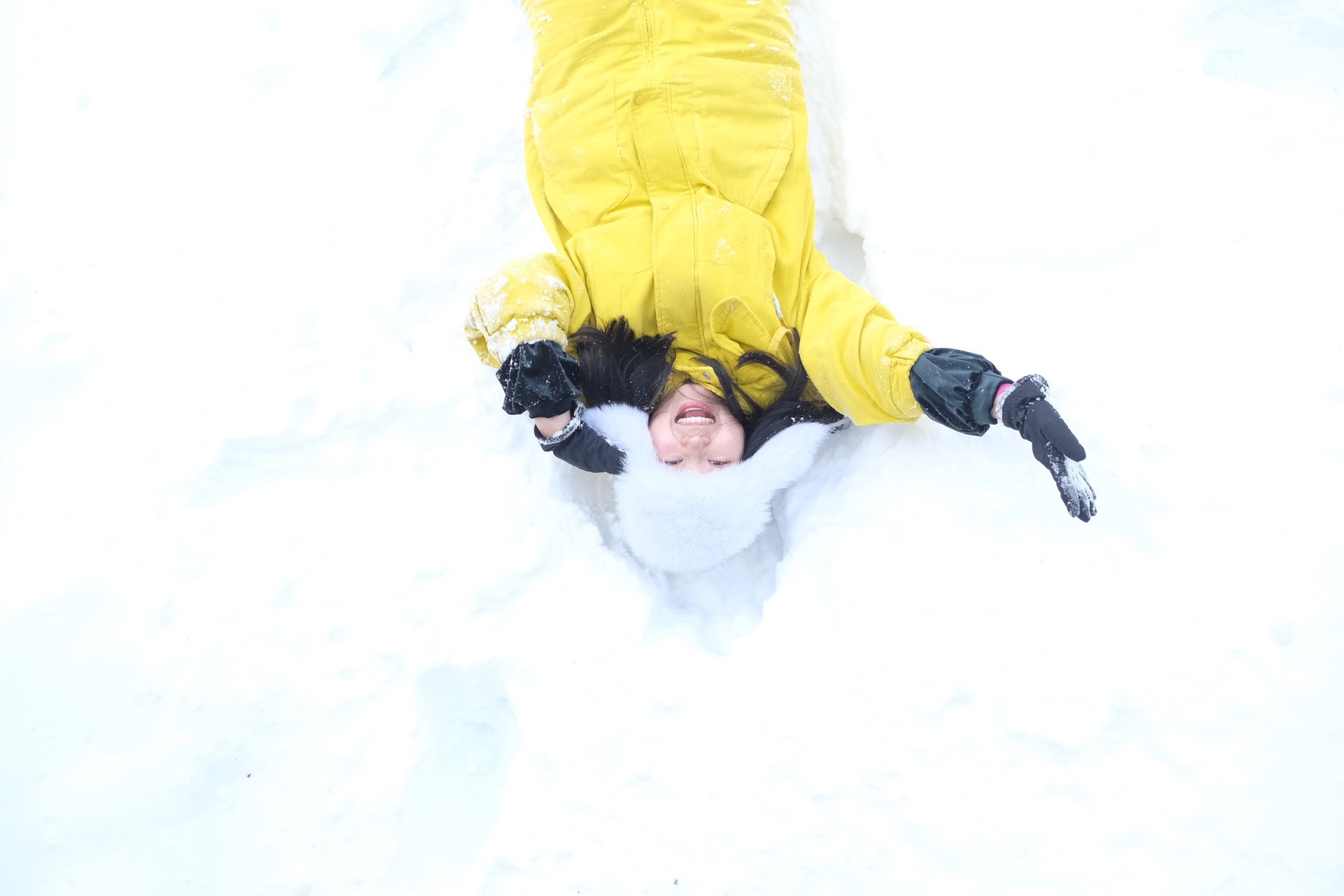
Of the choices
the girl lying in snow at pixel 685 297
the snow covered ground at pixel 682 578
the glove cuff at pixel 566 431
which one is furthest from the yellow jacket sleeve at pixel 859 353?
the glove cuff at pixel 566 431

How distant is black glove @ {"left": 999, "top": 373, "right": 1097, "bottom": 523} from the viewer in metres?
1.59

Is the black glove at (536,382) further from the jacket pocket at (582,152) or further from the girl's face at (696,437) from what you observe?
the jacket pocket at (582,152)

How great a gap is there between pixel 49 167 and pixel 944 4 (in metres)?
2.77

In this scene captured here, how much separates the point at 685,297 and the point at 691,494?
23.4 inches

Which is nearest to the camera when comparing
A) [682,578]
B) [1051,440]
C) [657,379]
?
[1051,440]

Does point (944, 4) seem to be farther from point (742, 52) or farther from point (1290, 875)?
point (1290, 875)

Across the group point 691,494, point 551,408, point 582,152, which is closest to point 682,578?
point 691,494

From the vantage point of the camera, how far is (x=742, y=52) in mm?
2281

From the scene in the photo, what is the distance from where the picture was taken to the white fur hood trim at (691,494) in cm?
192

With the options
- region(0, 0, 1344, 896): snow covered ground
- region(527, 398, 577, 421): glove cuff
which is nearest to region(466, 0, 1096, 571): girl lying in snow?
region(527, 398, 577, 421): glove cuff

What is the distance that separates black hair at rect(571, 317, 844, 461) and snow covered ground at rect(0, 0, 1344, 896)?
206 millimetres

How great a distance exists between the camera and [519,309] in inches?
76.0

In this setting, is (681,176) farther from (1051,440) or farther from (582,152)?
(1051,440)

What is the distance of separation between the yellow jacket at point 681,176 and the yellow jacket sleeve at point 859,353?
0.05 feet
